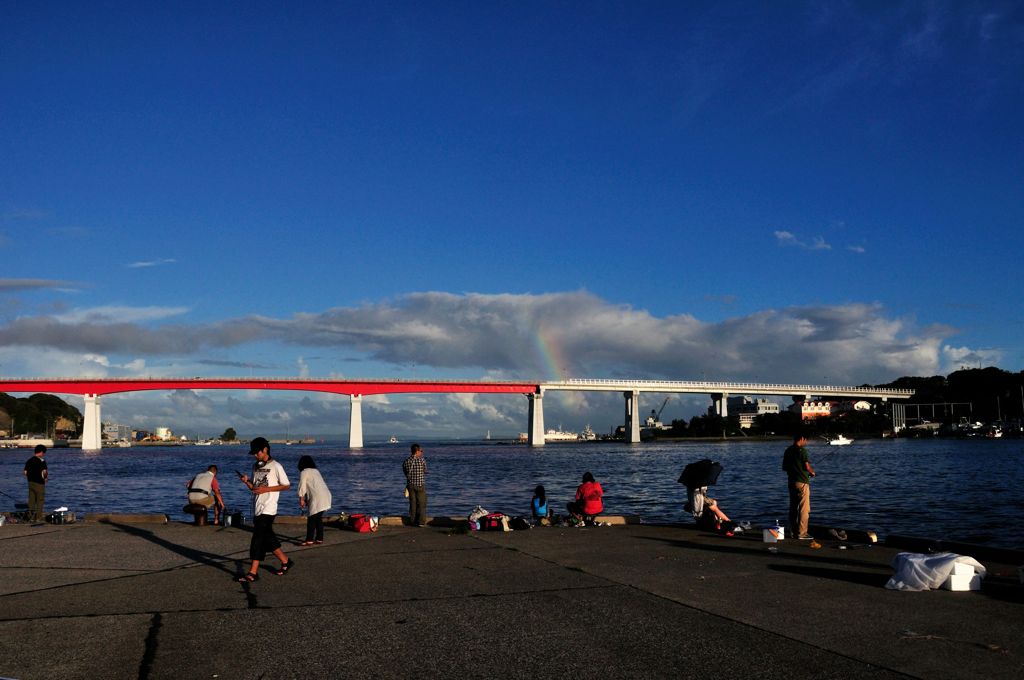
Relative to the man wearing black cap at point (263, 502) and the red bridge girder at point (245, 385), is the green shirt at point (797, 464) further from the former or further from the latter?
the red bridge girder at point (245, 385)

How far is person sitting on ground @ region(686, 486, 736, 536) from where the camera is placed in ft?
61.9

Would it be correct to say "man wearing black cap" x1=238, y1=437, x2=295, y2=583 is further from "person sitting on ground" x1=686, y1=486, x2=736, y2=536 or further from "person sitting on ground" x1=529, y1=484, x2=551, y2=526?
"person sitting on ground" x1=686, y1=486, x2=736, y2=536

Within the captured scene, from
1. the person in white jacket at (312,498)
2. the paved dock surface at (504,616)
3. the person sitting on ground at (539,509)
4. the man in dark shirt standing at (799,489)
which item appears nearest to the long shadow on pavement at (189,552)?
the paved dock surface at (504,616)

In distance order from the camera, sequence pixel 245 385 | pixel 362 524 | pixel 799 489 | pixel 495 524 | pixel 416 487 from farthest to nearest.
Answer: pixel 245 385 → pixel 416 487 → pixel 362 524 → pixel 495 524 → pixel 799 489

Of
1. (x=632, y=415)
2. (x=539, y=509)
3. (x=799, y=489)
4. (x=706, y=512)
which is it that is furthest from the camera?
(x=632, y=415)

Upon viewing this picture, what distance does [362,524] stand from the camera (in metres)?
20.1

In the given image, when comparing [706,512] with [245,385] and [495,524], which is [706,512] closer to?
[495,524]

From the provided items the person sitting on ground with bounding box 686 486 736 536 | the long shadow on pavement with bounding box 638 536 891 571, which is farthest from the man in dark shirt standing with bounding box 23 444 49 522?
the person sitting on ground with bounding box 686 486 736 536

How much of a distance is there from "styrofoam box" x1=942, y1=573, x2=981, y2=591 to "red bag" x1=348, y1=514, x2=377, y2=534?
42.6 feet

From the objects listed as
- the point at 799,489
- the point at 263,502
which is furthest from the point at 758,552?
the point at 263,502

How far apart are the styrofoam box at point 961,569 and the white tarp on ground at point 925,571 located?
0.14 ft

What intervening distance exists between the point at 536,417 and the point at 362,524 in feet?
453

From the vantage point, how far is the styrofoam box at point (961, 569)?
36.6 feet

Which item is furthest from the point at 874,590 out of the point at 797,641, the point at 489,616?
the point at 489,616
